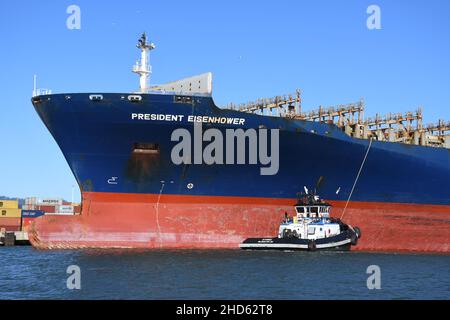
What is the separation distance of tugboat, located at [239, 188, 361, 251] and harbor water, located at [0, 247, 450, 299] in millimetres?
1215

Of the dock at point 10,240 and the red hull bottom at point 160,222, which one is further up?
the red hull bottom at point 160,222

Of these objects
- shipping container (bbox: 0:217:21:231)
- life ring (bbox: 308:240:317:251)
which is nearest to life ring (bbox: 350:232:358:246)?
life ring (bbox: 308:240:317:251)

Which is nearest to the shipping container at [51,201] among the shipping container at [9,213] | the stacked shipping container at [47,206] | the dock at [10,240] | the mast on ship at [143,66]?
the stacked shipping container at [47,206]

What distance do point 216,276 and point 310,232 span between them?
41.5 ft

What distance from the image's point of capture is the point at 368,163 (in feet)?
113

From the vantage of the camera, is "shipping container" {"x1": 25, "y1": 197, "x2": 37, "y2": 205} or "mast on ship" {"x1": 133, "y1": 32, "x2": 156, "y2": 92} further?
"shipping container" {"x1": 25, "y1": 197, "x2": 37, "y2": 205}

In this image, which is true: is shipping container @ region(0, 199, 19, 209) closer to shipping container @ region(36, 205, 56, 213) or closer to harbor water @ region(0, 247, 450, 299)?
shipping container @ region(36, 205, 56, 213)

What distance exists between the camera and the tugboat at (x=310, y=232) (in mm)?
31391

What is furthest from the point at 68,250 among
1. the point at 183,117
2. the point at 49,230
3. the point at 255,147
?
the point at 255,147

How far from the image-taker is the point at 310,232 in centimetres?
3297

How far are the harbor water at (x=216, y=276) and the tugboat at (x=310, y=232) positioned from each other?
1.22 metres

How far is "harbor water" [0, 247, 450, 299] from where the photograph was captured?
1856 cm

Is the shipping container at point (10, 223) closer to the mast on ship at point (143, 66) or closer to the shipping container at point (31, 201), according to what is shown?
the shipping container at point (31, 201)

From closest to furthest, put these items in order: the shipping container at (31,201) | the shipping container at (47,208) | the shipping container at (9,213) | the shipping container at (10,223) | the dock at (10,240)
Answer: the dock at (10,240) < the shipping container at (10,223) < the shipping container at (9,213) < the shipping container at (47,208) < the shipping container at (31,201)
